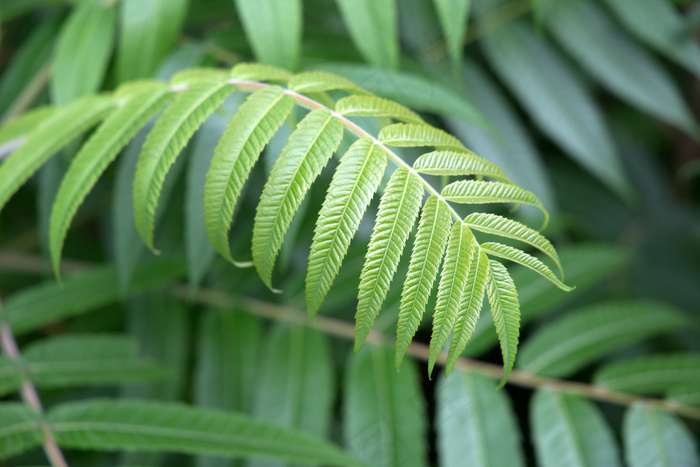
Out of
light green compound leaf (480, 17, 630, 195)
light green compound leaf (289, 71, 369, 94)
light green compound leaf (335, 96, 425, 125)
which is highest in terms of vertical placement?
light green compound leaf (480, 17, 630, 195)

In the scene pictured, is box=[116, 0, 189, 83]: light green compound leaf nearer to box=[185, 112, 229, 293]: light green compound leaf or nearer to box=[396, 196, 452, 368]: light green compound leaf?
box=[185, 112, 229, 293]: light green compound leaf

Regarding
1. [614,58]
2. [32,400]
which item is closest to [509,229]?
[32,400]

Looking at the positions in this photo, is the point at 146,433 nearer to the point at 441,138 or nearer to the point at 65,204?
the point at 65,204

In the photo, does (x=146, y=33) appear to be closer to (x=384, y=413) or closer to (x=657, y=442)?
(x=384, y=413)

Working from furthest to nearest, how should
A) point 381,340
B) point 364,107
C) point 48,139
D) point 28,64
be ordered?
1. point 28,64
2. point 381,340
3. point 48,139
4. point 364,107

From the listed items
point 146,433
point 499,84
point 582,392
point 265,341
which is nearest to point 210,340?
point 265,341

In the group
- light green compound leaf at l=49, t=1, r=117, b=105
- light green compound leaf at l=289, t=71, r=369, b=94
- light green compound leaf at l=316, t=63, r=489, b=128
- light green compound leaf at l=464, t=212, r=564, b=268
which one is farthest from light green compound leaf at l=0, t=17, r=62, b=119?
light green compound leaf at l=464, t=212, r=564, b=268
